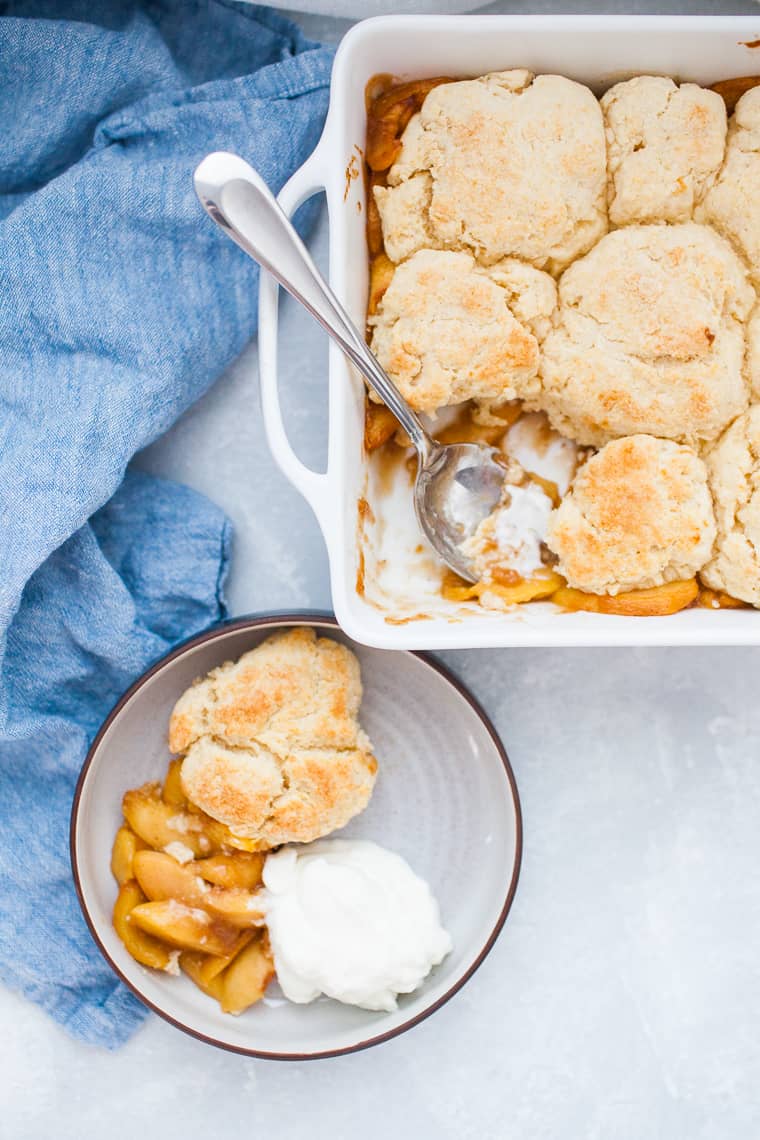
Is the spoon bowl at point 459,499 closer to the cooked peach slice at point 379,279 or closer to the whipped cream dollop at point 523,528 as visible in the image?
the whipped cream dollop at point 523,528

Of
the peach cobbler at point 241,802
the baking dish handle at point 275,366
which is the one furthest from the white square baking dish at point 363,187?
the peach cobbler at point 241,802

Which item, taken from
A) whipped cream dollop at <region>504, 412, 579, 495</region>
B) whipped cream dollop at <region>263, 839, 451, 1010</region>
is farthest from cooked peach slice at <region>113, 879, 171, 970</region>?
whipped cream dollop at <region>504, 412, 579, 495</region>

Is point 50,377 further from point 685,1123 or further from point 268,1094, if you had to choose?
point 685,1123

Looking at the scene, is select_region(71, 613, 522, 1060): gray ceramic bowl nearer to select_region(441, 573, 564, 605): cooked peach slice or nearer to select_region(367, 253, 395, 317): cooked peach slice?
select_region(441, 573, 564, 605): cooked peach slice

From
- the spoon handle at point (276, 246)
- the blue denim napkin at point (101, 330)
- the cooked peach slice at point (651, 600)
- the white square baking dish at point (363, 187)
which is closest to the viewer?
the spoon handle at point (276, 246)

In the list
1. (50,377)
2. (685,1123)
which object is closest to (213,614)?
(50,377)
